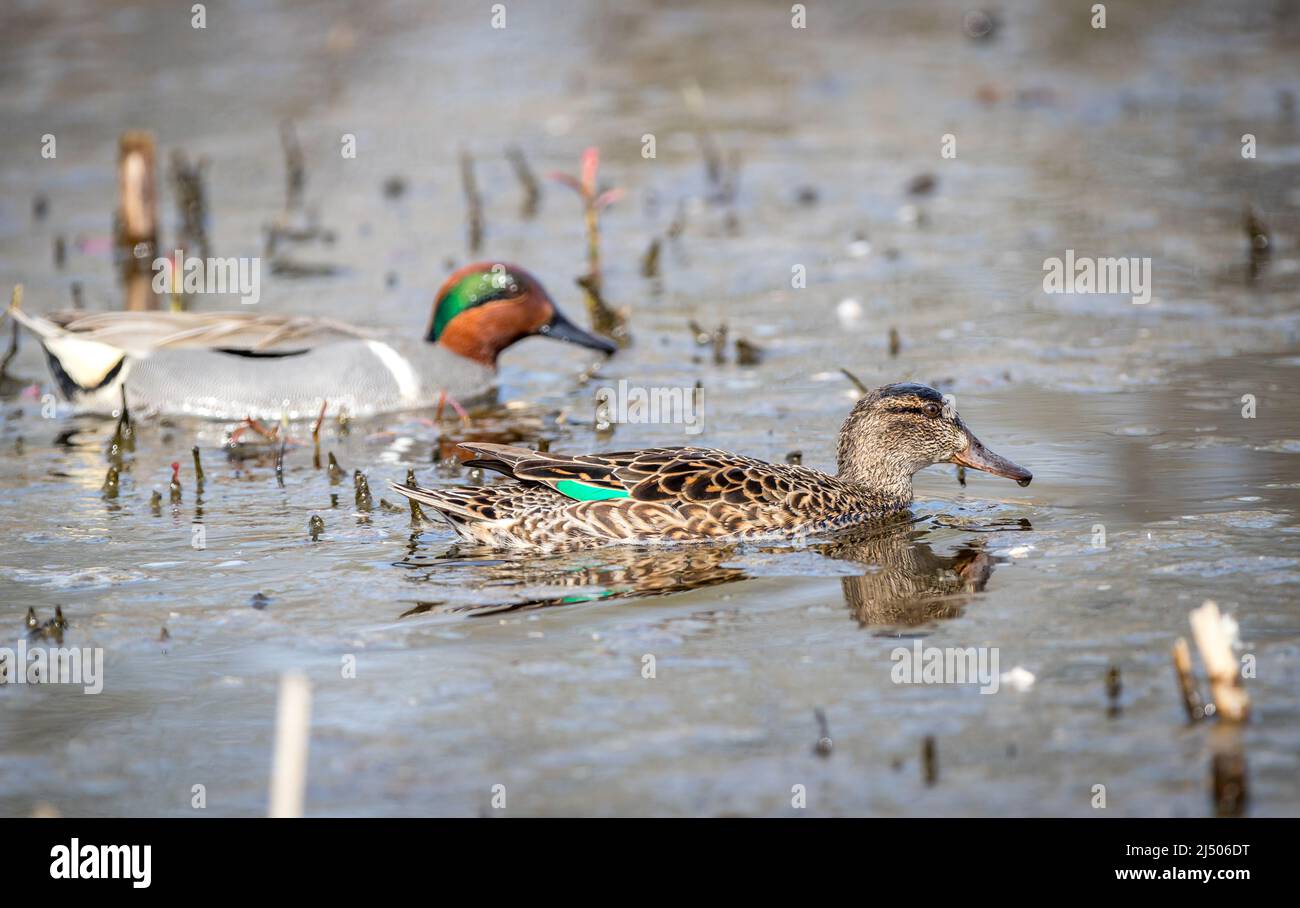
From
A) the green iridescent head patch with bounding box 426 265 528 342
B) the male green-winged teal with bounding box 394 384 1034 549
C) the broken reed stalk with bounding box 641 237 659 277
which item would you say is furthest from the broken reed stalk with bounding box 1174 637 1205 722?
the broken reed stalk with bounding box 641 237 659 277

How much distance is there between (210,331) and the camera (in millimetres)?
10195

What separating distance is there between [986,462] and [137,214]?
26.4 ft

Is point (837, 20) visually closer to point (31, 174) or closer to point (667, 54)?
point (667, 54)

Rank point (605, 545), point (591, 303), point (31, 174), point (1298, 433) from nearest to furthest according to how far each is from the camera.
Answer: point (605, 545), point (1298, 433), point (591, 303), point (31, 174)

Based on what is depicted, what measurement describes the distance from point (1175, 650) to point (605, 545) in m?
2.65

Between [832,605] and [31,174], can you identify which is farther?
[31,174]

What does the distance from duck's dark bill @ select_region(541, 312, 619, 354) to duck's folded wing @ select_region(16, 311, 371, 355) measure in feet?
3.53

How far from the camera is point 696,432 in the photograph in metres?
9.38

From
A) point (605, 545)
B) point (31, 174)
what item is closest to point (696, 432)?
point (605, 545)

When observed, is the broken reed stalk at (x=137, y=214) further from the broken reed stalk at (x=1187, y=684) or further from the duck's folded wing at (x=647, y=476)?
the broken reed stalk at (x=1187, y=684)

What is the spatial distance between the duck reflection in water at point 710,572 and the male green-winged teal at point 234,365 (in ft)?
9.49

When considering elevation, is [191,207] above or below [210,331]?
above

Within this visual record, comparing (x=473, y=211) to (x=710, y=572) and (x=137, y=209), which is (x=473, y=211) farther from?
(x=710, y=572)

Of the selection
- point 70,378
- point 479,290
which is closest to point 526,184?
point 479,290
